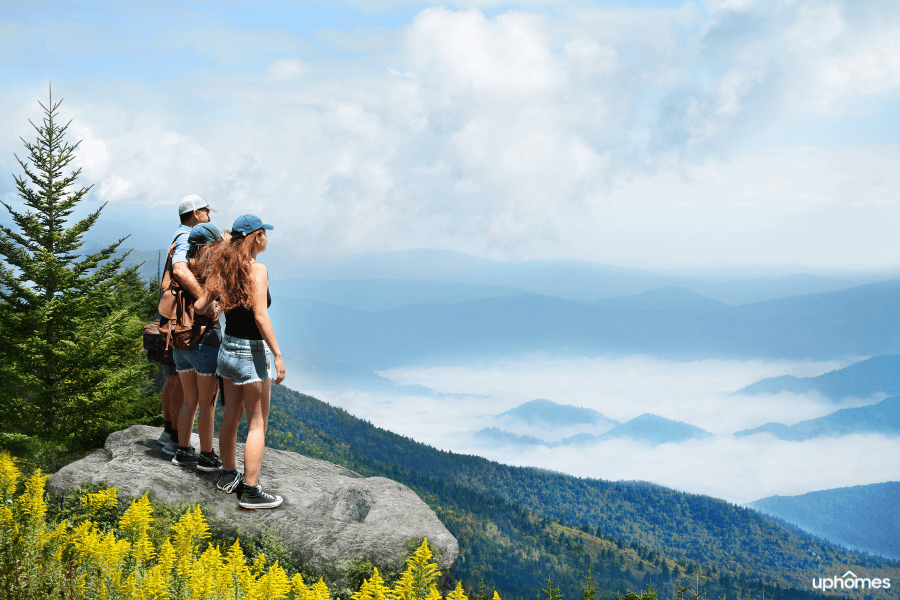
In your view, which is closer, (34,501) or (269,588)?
(269,588)

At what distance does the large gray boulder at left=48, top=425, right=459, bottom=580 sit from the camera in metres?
7.05

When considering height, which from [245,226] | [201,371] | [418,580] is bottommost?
[418,580]

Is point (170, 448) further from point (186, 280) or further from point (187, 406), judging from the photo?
point (186, 280)

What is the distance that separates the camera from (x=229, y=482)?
25.2 feet

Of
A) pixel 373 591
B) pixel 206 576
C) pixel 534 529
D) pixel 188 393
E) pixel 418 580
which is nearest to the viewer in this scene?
pixel 373 591

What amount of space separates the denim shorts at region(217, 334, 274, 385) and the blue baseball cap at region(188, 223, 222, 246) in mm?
1345

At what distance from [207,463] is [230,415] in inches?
58.5

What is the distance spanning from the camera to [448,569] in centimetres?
726

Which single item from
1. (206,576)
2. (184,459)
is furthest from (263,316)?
(184,459)

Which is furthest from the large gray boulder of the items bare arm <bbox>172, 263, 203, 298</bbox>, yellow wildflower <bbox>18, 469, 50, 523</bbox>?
bare arm <bbox>172, 263, 203, 298</bbox>

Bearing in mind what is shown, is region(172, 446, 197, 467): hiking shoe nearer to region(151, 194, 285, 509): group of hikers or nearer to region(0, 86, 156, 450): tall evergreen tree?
region(151, 194, 285, 509): group of hikers

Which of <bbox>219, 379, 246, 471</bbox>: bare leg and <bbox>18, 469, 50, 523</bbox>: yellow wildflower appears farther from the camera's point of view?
<bbox>219, 379, 246, 471</bbox>: bare leg

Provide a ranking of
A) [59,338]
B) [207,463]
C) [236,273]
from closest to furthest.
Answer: [236,273] < [207,463] < [59,338]

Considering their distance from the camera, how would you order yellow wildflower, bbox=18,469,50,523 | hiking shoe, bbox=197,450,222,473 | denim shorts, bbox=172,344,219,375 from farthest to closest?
hiking shoe, bbox=197,450,222,473, denim shorts, bbox=172,344,219,375, yellow wildflower, bbox=18,469,50,523
